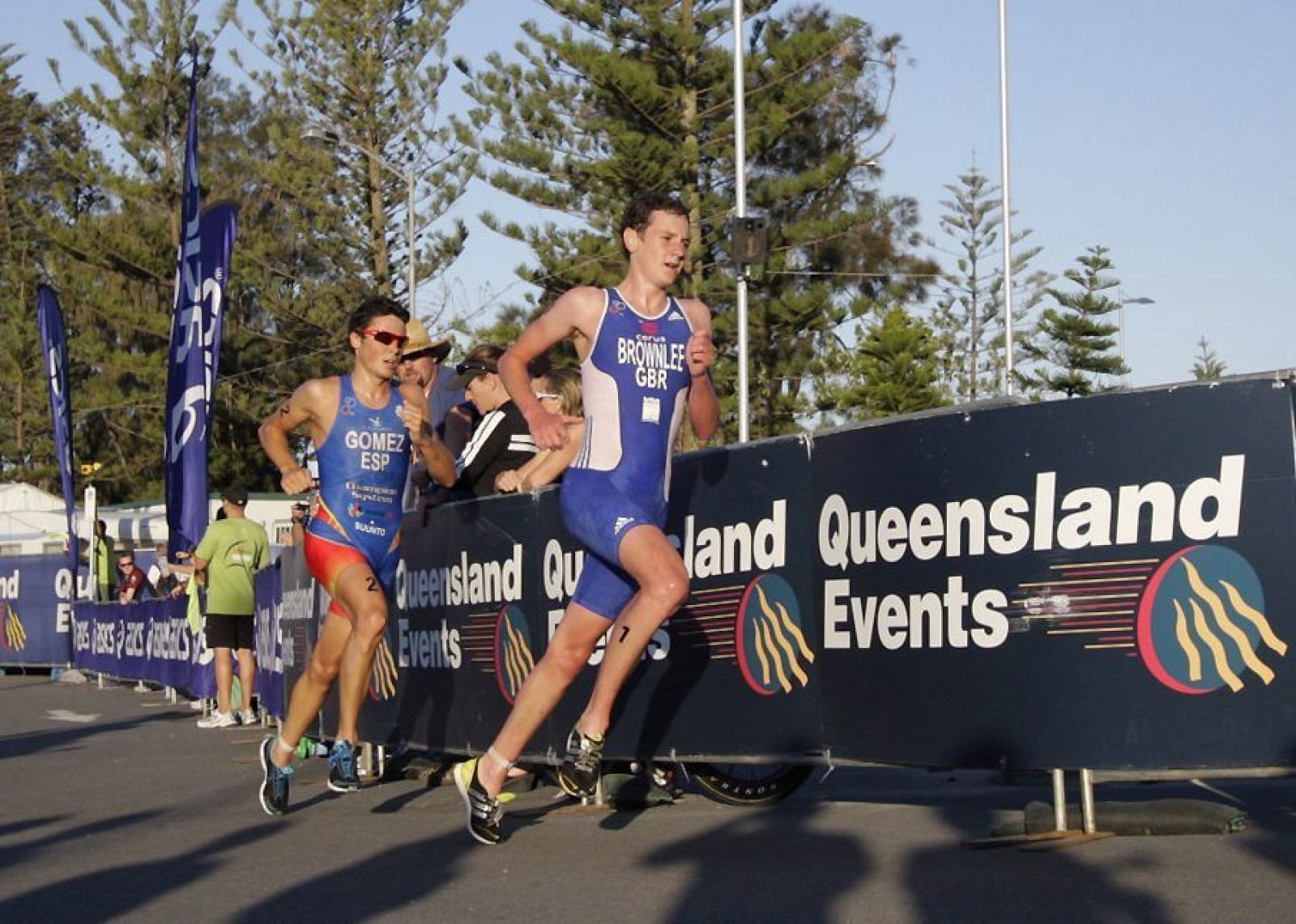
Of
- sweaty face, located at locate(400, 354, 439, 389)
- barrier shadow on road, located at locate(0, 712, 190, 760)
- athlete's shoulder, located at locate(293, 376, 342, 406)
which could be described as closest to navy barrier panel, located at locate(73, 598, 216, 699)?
barrier shadow on road, located at locate(0, 712, 190, 760)

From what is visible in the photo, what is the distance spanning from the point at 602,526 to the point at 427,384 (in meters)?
3.99

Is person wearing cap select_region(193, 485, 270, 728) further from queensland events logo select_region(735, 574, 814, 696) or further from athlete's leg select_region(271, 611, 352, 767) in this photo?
queensland events logo select_region(735, 574, 814, 696)

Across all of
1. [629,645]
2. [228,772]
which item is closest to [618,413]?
[629,645]

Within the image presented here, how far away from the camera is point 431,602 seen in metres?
9.85

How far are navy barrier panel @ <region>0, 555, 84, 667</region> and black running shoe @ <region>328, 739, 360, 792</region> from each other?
63.5ft

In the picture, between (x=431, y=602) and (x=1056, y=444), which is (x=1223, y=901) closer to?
(x=1056, y=444)

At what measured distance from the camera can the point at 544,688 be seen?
709cm

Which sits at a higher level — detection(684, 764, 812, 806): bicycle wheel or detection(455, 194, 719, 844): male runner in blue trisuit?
detection(455, 194, 719, 844): male runner in blue trisuit

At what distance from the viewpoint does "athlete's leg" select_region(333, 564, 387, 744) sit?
852 centimetres

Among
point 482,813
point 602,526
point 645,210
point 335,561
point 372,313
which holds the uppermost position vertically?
point 645,210

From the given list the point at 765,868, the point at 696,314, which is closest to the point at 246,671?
the point at 696,314

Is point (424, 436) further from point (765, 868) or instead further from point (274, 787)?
point (765, 868)

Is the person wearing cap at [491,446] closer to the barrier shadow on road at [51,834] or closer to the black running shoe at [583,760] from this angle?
the barrier shadow on road at [51,834]

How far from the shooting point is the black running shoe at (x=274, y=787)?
874cm
